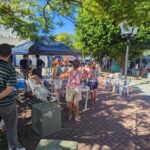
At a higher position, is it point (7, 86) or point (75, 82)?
point (7, 86)

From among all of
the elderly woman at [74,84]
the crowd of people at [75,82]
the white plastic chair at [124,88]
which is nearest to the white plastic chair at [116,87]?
the white plastic chair at [124,88]

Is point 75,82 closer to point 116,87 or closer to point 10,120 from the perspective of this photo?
point 10,120

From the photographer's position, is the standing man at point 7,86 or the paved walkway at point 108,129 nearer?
the standing man at point 7,86

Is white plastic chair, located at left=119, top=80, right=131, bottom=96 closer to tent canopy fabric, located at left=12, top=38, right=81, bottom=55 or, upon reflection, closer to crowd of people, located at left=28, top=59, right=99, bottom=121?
crowd of people, located at left=28, top=59, right=99, bottom=121

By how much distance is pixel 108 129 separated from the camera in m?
5.39

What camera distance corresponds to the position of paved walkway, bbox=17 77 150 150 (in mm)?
4527

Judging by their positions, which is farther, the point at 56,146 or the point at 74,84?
the point at 74,84

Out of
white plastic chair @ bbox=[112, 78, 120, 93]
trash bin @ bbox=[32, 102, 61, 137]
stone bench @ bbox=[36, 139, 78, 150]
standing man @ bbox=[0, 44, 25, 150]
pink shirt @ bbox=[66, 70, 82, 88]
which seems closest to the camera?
stone bench @ bbox=[36, 139, 78, 150]

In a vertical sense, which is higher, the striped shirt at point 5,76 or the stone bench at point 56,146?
the striped shirt at point 5,76

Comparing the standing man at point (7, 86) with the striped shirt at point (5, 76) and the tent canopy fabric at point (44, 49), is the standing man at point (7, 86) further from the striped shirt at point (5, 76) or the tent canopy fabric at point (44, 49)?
the tent canopy fabric at point (44, 49)

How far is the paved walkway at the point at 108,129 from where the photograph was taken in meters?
4.53

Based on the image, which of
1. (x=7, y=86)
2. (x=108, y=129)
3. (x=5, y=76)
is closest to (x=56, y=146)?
(x=7, y=86)

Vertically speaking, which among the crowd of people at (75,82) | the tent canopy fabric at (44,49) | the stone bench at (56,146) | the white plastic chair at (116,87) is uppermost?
the tent canopy fabric at (44,49)

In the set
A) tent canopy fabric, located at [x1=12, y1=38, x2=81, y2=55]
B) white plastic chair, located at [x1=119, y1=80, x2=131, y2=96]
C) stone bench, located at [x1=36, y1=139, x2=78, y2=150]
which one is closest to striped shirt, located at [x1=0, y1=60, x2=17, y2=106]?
stone bench, located at [x1=36, y1=139, x2=78, y2=150]
